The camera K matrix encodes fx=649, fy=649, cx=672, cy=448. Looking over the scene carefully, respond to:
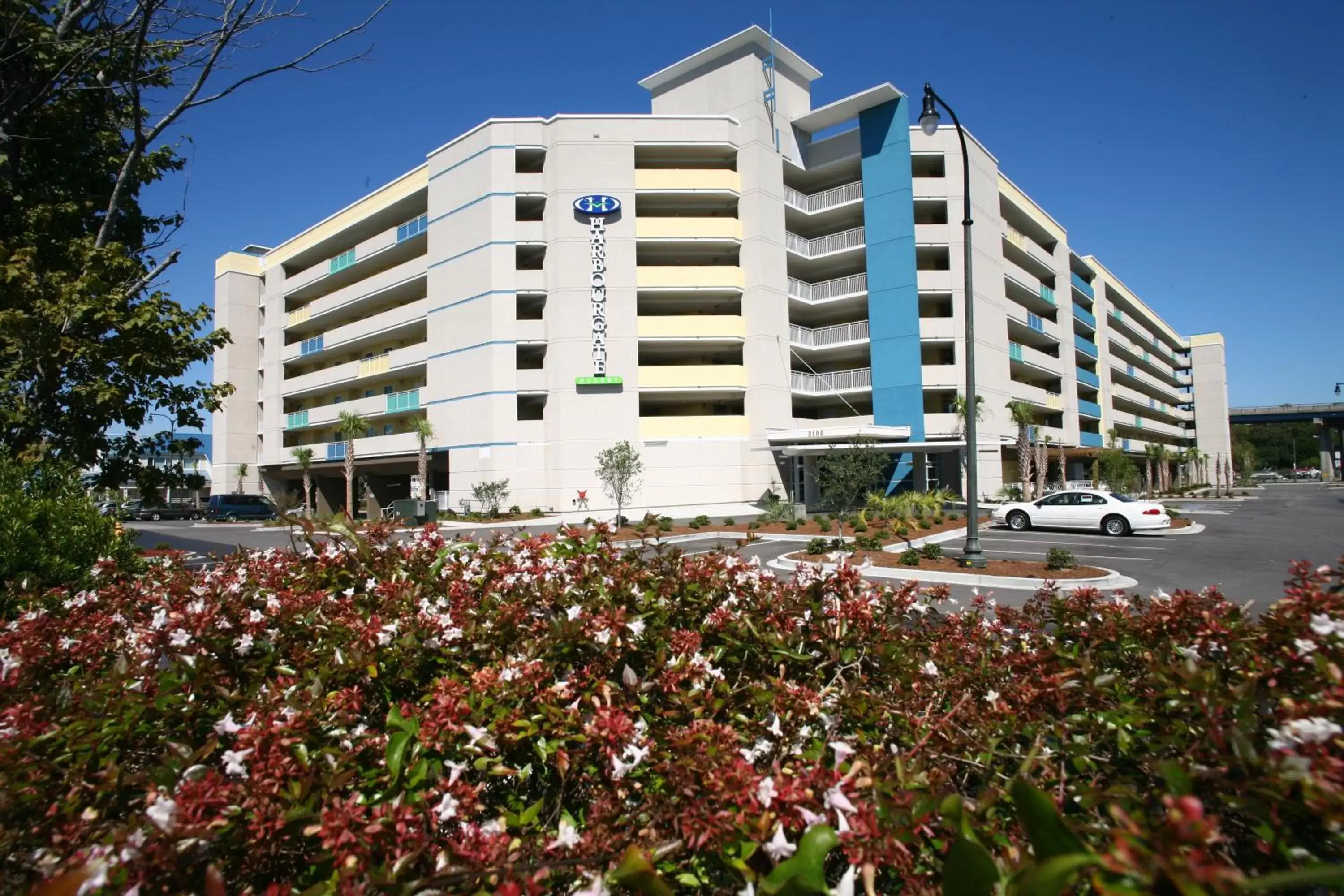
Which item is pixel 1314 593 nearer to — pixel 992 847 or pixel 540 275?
pixel 992 847

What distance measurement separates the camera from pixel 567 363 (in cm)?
3359

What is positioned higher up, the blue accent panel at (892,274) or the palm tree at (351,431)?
the blue accent panel at (892,274)

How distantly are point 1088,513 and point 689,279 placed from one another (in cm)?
2151

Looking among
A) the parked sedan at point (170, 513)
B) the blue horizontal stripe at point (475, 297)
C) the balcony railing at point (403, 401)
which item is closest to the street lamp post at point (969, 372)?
the blue horizontal stripe at point (475, 297)

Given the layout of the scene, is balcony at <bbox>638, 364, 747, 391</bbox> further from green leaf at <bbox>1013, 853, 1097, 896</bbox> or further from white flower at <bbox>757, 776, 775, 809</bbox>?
green leaf at <bbox>1013, 853, 1097, 896</bbox>

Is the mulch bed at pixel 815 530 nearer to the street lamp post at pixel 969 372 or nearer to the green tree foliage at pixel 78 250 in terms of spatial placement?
the street lamp post at pixel 969 372

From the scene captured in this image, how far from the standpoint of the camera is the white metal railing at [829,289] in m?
36.8

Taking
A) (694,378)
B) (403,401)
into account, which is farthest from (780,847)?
(403,401)

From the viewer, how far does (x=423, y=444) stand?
34.8 metres

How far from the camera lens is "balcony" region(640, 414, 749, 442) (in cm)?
3422

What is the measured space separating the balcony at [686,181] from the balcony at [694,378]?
9566 mm

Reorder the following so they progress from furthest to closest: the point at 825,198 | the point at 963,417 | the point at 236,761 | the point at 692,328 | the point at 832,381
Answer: the point at 825,198 < the point at 832,381 < the point at 692,328 < the point at 963,417 < the point at 236,761

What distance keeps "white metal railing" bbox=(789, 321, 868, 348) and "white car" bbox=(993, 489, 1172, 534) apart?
15.1 metres

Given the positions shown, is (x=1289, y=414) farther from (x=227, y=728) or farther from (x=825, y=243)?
(x=227, y=728)
